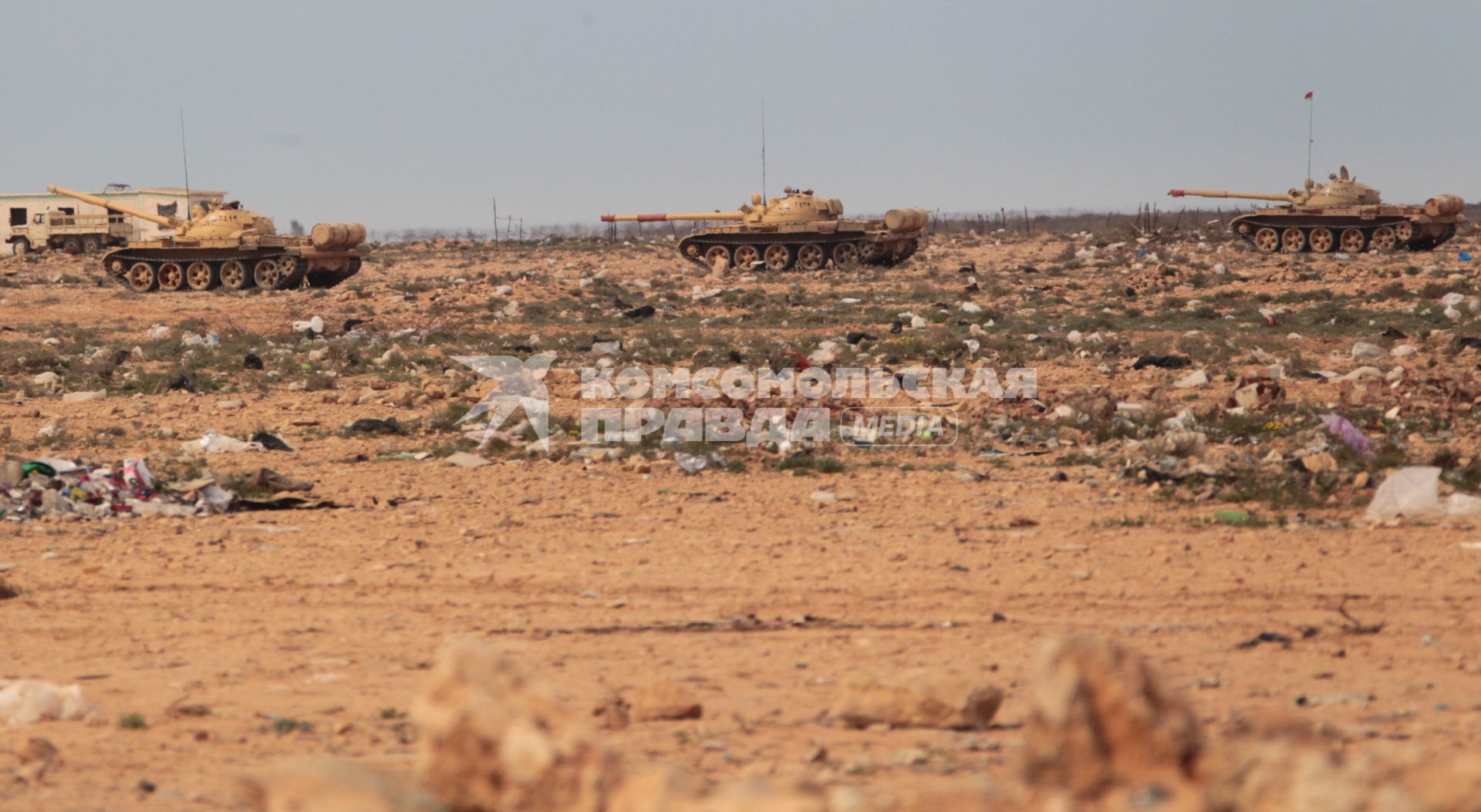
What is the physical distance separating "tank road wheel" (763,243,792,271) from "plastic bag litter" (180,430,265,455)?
71.4ft

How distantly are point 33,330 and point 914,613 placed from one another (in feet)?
59.8

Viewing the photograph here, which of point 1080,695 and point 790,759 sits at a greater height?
point 1080,695

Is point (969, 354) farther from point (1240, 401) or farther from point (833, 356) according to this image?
point (1240, 401)

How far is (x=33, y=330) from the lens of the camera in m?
21.2

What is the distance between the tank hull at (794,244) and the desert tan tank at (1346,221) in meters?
9.95

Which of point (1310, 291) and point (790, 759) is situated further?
point (1310, 291)

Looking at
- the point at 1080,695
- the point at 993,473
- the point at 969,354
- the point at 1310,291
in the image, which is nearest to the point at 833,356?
the point at 969,354

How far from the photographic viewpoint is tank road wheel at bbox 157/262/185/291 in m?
29.6

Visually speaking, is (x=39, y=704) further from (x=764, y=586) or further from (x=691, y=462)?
(x=691, y=462)

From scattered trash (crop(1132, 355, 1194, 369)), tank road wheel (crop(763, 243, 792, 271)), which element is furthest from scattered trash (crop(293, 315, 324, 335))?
tank road wheel (crop(763, 243, 792, 271))

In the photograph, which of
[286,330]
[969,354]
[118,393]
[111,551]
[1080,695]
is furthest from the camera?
[286,330]

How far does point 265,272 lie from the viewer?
29.5 m

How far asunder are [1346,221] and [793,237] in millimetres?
13152

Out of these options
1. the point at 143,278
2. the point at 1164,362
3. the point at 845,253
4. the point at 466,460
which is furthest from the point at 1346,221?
the point at 466,460
